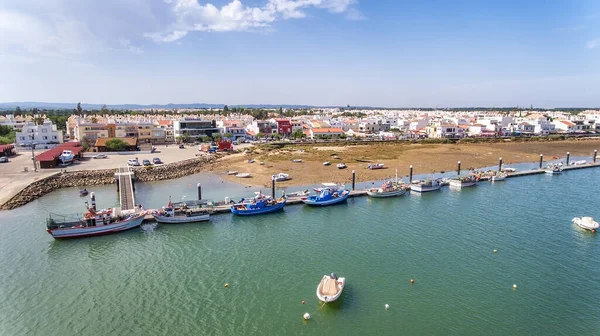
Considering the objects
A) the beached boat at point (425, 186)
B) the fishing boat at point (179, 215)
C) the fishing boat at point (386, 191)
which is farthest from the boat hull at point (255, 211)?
the beached boat at point (425, 186)

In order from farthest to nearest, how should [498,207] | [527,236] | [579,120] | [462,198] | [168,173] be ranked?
[579,120], [168,173], [462,198], [498,207], [527,236]

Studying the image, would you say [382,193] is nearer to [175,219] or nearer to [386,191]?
[386,191]

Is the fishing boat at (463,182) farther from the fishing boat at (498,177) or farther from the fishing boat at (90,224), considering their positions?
the fishing boat at (90,224)

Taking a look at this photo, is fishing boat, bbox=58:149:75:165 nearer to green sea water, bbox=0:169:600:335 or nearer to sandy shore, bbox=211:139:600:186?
green sea water, bbox=0:169:600:335

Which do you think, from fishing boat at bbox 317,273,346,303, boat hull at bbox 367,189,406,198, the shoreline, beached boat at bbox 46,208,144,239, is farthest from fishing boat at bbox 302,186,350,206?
beached boat at bbox 46,208,144,239

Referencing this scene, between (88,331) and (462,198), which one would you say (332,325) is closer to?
(88,331)

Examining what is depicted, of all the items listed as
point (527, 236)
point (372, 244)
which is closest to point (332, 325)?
point (372, 244)
